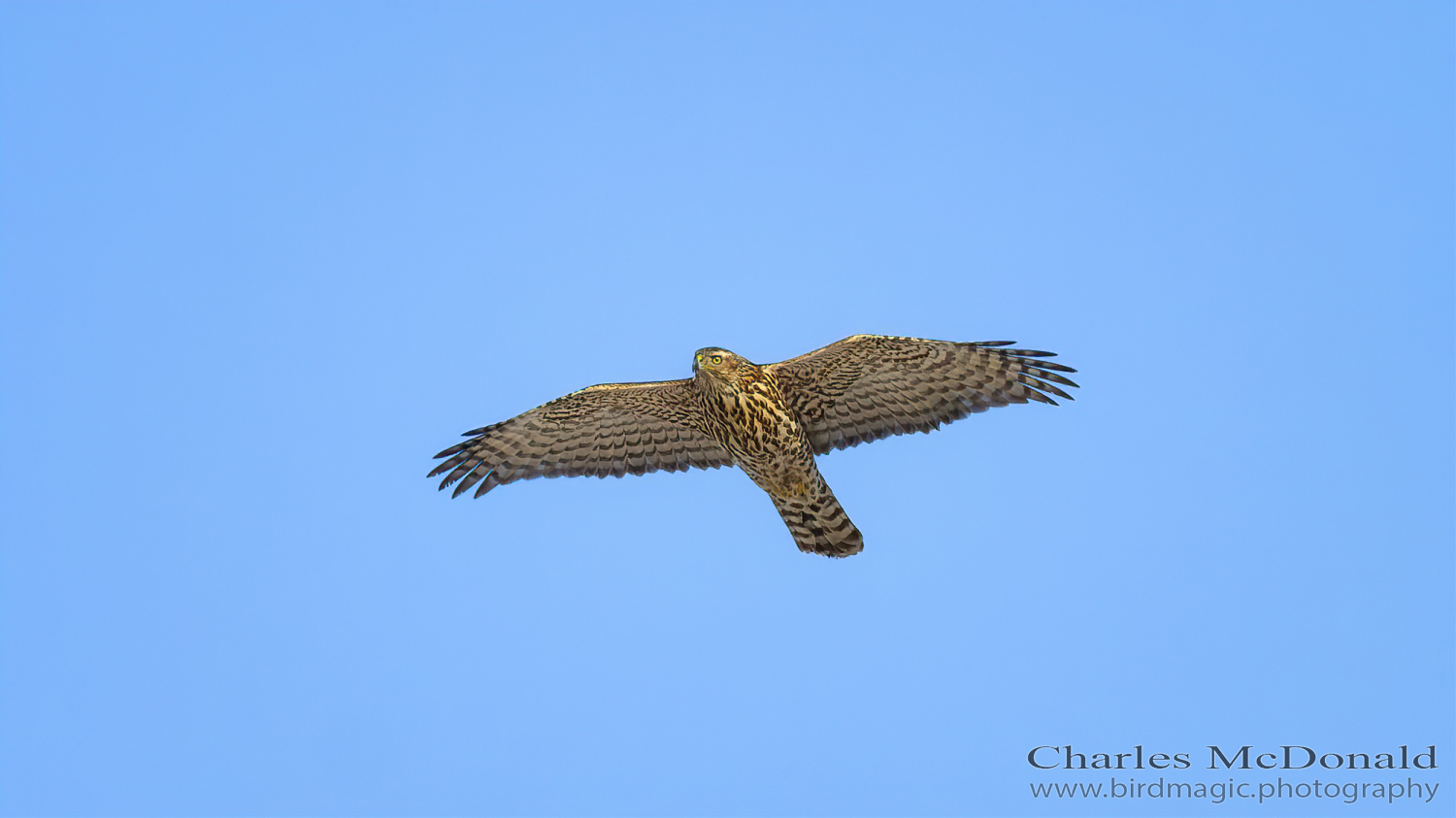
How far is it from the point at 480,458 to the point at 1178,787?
7.96m

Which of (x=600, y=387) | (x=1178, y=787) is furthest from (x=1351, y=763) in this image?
(x=600, y=387)

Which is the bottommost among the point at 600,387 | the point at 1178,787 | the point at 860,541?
the point at 1178,787

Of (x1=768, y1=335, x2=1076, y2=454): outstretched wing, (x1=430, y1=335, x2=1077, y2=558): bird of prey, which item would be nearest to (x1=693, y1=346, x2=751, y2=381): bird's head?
(x1=430, y1=335, x2=1077, y2=558): bird of prey

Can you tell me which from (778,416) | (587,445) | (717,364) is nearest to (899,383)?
(778,416)

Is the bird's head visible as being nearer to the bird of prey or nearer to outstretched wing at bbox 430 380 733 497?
the bird of prey

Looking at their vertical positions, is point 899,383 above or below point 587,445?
above

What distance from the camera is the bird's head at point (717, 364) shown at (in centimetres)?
1681

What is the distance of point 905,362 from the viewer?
56.4ft

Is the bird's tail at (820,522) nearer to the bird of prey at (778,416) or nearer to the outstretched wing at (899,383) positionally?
the bird of prey at (778,416)

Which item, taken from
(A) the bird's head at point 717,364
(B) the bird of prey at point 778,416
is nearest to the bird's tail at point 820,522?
(B) the bird of prey at point 778,416

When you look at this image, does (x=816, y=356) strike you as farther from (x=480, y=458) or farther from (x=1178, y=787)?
(x=1178, y=787)

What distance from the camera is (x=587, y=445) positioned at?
59.1 ft

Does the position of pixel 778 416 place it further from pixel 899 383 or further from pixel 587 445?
pixel 587 445

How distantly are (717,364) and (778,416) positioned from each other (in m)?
0.80
